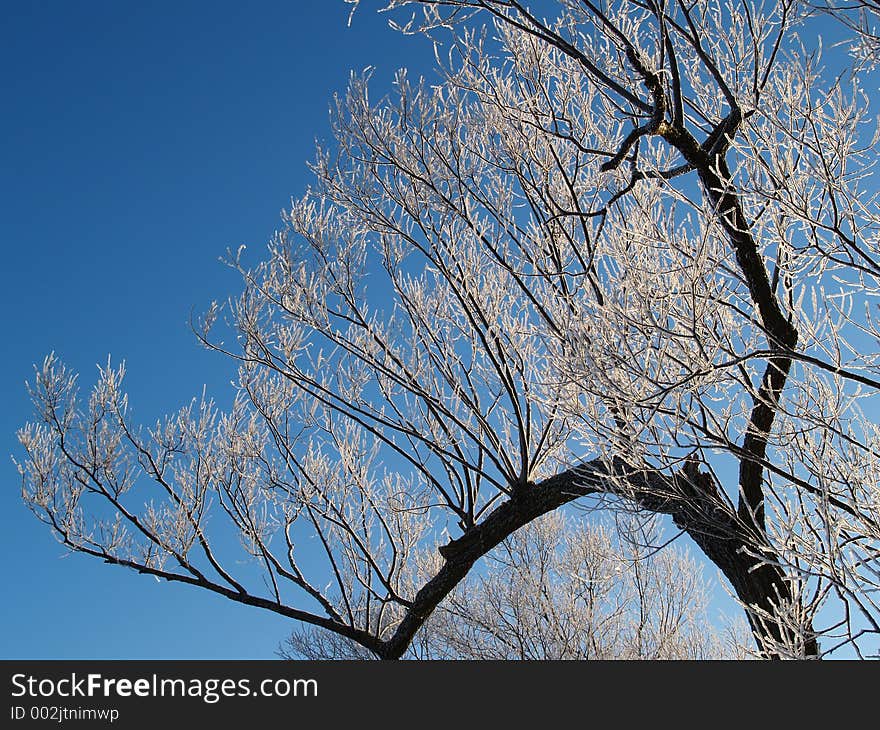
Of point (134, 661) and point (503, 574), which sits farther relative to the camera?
point (503, 574)

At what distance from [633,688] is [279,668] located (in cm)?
158

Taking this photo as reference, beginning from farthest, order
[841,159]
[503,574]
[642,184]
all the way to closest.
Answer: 1. [503,574]
2. [642,184]
3. [841,159]

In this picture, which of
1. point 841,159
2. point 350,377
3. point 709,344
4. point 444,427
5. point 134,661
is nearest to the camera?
point 841,159

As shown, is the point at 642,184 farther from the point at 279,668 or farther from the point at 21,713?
the point at 21,713

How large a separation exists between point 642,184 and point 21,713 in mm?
4080

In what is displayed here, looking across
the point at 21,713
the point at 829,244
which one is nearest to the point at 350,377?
the point at 21,713

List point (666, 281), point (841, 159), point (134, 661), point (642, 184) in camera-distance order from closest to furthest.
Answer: point (841, 159) < point (666, 281) < point (134, 661) < point (642, 184)

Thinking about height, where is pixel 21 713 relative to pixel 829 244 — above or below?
below

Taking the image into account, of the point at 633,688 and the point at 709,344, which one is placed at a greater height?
the point at 709,344

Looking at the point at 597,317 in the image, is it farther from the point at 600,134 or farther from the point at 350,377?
the point at 350,377

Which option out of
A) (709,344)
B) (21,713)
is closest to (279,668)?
(21,713)

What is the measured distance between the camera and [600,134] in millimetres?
4637

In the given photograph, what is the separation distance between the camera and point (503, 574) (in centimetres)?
1015

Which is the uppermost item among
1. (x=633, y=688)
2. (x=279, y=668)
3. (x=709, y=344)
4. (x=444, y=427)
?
(x=444, y=427)
